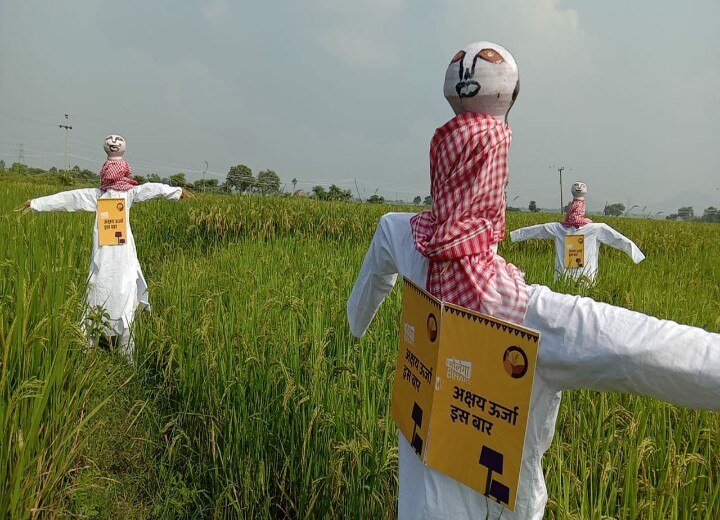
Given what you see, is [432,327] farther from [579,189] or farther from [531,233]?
[579,189]

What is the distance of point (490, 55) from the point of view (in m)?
1.12

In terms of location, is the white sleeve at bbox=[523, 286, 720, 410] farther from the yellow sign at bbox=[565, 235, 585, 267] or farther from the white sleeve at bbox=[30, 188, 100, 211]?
the yellow sign at bbox=[565, 235, 585, 267]

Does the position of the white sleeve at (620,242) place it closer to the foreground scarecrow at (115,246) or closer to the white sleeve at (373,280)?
the white sleeve at (373,280)

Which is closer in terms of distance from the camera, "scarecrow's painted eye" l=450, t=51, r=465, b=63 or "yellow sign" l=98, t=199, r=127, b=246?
"scarecrow's painted eye" l=450, t=51, r=465, b=63

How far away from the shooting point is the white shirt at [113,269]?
383 cm

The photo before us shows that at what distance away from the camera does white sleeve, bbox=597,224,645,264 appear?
463 centimetres

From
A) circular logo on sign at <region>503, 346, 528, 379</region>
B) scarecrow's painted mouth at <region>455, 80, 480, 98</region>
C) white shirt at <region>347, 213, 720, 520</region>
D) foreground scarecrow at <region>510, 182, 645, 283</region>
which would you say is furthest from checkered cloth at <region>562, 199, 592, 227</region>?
circular logo on sign at <region>503, 346, 528, 379</region>

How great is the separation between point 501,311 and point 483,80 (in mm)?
564

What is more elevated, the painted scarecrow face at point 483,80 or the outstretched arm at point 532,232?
the painted scarecrow face at point 483,80

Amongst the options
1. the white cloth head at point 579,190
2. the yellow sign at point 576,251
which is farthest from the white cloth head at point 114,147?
the white cloth head at point 579,190

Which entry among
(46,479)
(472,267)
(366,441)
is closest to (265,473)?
(366,441)

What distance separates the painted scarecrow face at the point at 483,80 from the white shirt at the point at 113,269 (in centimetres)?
343

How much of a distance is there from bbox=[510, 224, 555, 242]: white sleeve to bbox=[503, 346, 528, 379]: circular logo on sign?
13.9ft

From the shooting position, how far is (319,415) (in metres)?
1.95
